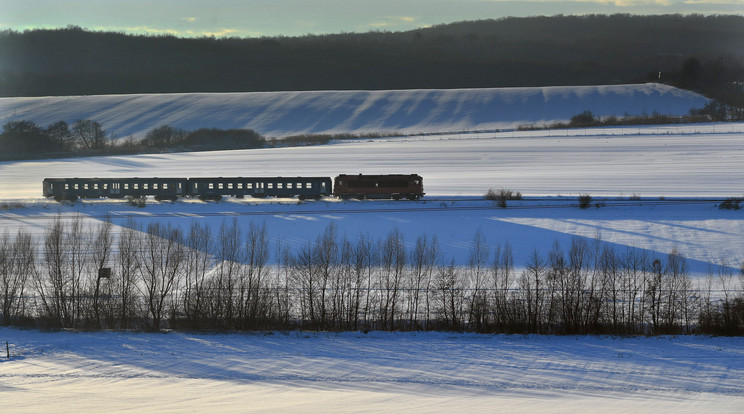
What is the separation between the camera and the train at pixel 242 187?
53.6 m

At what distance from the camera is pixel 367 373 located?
25406 mm

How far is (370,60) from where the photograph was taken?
16500 cm

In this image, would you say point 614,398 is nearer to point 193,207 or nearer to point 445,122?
point 193,207

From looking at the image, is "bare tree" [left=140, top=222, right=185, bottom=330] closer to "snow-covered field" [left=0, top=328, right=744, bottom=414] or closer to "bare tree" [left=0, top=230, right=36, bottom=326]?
"snow-covered field" [left=0, top=328, right=744, bottom=414]

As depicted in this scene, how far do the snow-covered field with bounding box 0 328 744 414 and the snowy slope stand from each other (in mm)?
80062

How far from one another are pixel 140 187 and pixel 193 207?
223 inches

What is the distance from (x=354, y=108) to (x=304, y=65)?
43465mm

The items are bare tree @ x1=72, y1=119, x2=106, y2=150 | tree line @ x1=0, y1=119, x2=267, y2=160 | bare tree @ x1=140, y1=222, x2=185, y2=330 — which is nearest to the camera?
bare tree @ x1=140, y1=222, x2=185, y2=330

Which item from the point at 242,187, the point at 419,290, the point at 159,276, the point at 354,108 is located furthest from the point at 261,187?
the point at 354,108

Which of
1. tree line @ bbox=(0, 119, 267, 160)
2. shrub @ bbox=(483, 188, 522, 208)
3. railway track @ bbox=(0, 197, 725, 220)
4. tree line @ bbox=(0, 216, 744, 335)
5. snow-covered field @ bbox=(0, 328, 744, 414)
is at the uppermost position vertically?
tree line @ bbox=(0, 119, 267, 160)

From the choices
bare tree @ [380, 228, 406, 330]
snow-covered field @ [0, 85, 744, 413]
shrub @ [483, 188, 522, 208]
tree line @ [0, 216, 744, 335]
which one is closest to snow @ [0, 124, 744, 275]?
snow-covered field @ [0, 85, 744, 413]

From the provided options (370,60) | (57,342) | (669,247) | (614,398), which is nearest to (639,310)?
(614,398)

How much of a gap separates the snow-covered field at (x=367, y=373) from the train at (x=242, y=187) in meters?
25.1

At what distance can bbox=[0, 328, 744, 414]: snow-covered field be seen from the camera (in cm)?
2244
